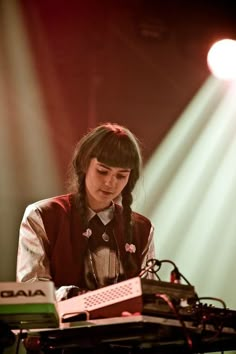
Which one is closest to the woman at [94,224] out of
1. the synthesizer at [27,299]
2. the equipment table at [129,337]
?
the equipment table at [129,337]

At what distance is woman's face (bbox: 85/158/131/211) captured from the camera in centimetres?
261

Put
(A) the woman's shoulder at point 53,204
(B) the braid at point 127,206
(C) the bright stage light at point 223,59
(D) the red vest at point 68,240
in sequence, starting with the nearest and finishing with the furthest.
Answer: (D) the red vest at point 68,240 → (A) the woman's shoulder at point 53,204 → (B) the braid at point 127,206 → (C) the bright stage light at point 223,59

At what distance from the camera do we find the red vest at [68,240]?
2404mm

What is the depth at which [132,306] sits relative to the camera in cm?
168

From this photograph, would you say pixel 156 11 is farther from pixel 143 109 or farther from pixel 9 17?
pixel 9 17

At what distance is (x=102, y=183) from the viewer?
261cm

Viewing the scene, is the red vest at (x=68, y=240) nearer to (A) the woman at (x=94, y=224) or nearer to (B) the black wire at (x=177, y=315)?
(A) the woman at (x=94, y=224)

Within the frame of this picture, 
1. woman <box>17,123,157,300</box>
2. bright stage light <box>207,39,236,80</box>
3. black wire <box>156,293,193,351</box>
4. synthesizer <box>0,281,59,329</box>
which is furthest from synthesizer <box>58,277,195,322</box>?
bright stage light <box>207,39,236,80</box>

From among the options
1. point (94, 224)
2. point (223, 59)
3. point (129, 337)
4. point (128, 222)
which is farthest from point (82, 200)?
point (223, 59)

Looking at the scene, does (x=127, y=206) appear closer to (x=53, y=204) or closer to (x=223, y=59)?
(x=53, y=204)

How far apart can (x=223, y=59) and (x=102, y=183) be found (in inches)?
66.4

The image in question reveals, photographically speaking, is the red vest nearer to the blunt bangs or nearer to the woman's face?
the woman's face

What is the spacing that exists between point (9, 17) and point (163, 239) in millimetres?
1554

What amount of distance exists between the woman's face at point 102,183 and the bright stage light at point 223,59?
5.18 ft
